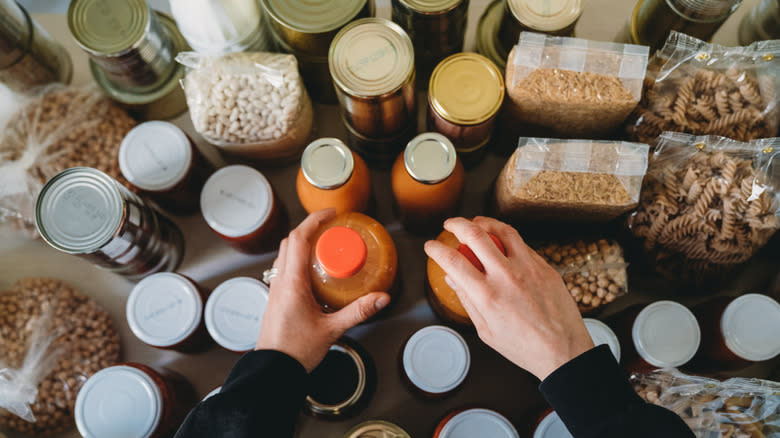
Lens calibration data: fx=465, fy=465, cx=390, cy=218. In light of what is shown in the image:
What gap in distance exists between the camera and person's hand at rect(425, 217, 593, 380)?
0.70m

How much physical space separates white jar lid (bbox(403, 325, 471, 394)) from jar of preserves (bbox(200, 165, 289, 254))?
15.7 inches

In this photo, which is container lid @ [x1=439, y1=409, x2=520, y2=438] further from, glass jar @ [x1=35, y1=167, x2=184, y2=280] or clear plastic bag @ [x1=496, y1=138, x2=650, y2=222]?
glass jar @ [x1=35, y1=167, x2=184, y2=280]

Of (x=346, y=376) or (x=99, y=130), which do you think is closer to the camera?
(x=346, y=376)

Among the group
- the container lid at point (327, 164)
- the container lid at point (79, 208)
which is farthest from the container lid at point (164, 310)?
the container lid at point (327, 164)

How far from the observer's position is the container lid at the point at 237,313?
94 centimetres

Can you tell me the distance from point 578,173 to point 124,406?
0.96m

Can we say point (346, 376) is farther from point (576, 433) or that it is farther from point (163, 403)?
point (576, 433)

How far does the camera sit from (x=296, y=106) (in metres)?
0.95

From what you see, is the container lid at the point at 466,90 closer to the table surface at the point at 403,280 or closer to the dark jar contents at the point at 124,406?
the table surface at the point at 403,280

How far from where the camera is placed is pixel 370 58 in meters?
0.89

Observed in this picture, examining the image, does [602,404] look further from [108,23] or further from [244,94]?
[108,23]

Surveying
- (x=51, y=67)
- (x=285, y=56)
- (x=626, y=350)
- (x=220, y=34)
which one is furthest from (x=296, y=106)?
(x=626, y=350)

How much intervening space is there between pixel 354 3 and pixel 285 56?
18 centimetres

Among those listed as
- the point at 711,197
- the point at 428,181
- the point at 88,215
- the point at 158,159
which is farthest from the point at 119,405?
the point at 711,197
